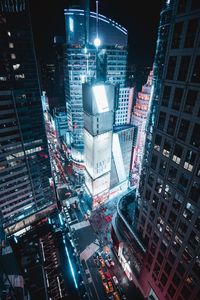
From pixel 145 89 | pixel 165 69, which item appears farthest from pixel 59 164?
pixel 165 69

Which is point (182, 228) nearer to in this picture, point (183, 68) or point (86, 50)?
point (183, 68)

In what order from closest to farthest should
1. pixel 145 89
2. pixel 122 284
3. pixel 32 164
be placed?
pixel 122 284
pixel 32 164
pixel 145 89

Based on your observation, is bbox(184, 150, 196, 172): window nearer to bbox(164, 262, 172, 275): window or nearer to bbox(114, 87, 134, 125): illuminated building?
bbox(164, 262, 172, 275): window

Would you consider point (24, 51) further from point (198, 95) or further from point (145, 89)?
point (145, 89)

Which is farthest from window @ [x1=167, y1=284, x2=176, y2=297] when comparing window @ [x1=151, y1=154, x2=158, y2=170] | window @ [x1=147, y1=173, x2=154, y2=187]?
window @ [x1=151, y1=154, x2=158, y2=170]

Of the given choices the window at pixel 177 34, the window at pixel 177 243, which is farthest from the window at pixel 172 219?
the window at pixel 177 34

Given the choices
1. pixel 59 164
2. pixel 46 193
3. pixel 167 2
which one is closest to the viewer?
pixel 167 2

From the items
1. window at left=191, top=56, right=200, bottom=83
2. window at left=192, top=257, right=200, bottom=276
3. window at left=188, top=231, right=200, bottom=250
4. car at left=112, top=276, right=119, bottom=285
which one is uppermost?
window at left=191, top=56, right=200, bottom=83
